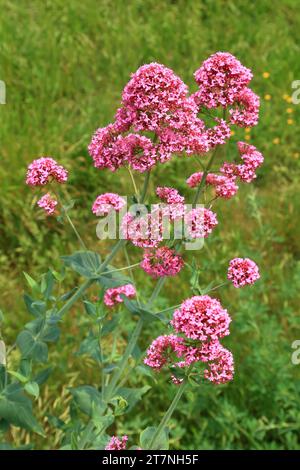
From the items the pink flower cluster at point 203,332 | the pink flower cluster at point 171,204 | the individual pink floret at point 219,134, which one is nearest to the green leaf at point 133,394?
the pink flower cluster at point 203,332

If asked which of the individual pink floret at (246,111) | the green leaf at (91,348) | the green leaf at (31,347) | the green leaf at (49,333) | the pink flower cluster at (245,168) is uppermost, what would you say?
the individual pink floret at (246,111)

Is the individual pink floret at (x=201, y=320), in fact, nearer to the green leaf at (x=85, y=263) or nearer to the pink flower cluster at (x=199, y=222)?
the pink flower cluster at (x=199, y=222)

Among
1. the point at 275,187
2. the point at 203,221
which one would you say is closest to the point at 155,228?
the point at 203,221

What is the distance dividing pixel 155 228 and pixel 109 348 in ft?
6.38

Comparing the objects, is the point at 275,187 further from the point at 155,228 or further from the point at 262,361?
the point at 155,228

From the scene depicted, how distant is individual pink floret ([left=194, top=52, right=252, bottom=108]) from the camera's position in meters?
2.29

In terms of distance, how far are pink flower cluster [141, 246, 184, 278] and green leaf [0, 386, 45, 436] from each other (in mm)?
754

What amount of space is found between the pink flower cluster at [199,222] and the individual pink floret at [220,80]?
36 cm

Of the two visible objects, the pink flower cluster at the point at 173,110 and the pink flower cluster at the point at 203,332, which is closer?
the pink flower cluster at the point at 203,332

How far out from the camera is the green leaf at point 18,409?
103 inches

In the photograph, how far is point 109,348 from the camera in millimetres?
4102

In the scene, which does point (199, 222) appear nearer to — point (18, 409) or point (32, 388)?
point (32, 388)

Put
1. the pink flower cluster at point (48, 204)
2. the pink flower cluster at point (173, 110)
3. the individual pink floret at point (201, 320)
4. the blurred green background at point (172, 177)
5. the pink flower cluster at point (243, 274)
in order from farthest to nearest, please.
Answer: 1. the blurred green background at point (172, 177)
2. the pink flower cluster at point (48, 204)
3. the pink flower cluster at point (243, 274)
4. the pink flower cluster at point (173, 110)
5. the individual pink floret at point (201, 320)

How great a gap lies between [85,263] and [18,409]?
2.04ft
